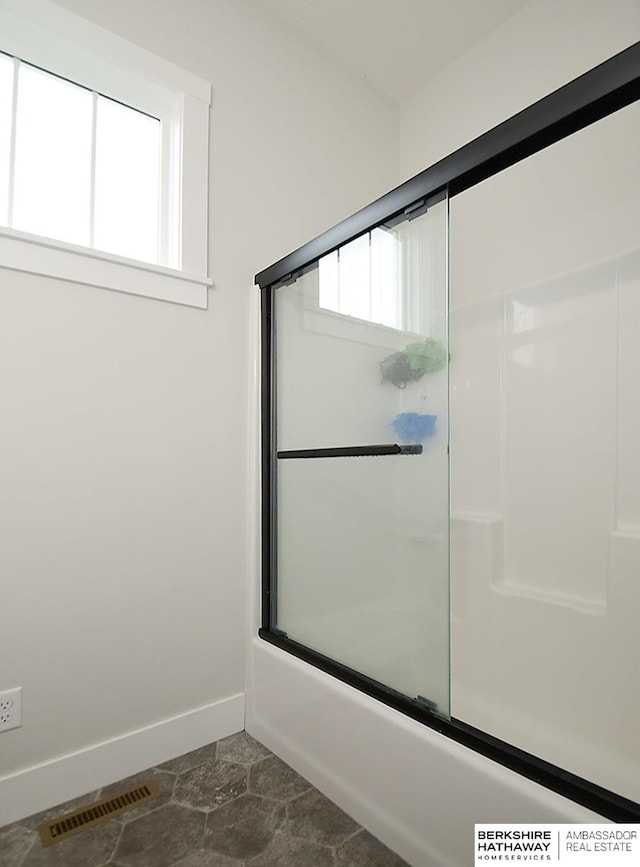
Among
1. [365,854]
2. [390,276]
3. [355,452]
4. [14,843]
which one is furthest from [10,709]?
[390,276]

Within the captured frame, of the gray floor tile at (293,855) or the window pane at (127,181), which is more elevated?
the window pane at (127,181)

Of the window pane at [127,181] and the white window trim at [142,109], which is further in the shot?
the window pane at [127,181]

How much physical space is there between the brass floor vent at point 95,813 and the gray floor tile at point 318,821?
36 centimetres

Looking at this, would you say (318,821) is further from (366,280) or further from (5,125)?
(5,125)

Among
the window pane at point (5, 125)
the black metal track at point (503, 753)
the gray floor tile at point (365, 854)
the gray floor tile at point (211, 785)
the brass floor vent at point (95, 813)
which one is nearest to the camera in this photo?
the black metal track at point (503, 753)

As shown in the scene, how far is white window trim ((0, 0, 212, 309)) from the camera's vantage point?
4.54ft

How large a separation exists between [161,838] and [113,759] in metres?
0.30

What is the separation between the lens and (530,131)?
0.98 meters

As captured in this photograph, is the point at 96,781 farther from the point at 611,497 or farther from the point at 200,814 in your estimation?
the point at 611,497

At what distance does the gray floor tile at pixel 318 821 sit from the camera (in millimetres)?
1189

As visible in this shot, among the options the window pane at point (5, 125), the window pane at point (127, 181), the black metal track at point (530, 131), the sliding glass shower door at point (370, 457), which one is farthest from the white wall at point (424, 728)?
the window pane at point (5, 125)

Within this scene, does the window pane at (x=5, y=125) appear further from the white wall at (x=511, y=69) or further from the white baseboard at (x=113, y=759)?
the white wall at (x=511, y=69)

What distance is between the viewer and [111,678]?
56.4 inches

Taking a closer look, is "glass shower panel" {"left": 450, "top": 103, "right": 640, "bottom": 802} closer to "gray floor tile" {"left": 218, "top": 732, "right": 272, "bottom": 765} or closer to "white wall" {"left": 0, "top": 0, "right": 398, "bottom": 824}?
"gray floor tile" {"left": 218, "top": 732, "right": 272, "bottom": 765}
